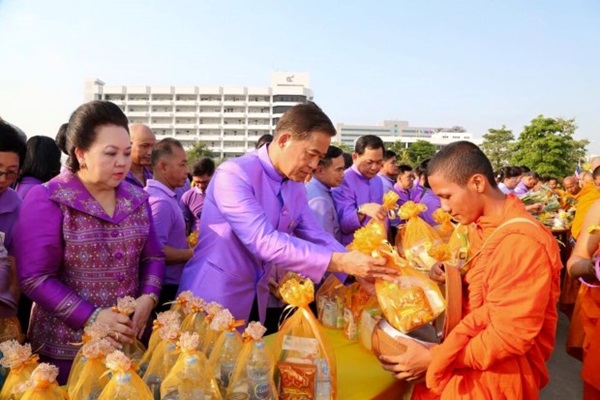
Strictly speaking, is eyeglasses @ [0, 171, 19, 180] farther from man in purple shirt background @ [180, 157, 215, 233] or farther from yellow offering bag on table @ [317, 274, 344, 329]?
man in purple shirt background @ [180, 157, 215, 233]

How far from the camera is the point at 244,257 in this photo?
219cm

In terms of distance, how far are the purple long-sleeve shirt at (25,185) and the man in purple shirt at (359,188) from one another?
2.67m

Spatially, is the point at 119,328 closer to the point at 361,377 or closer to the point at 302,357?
the point at 302,357

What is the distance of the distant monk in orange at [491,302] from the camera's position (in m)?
1.51

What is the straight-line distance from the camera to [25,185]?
3.04 meters

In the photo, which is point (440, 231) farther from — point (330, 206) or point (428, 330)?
point (428, 330)

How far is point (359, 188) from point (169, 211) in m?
2.42

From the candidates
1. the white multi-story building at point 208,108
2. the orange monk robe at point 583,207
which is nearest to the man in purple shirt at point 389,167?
the orange monk robe at point 583,207

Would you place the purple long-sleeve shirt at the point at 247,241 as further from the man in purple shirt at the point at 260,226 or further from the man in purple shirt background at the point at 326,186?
the man in purple shirt background at the point at 326,186

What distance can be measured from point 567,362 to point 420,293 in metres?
3.97

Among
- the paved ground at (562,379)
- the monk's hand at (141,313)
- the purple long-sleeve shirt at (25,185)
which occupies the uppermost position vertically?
the purple long-sleeve shirt at (25,185)

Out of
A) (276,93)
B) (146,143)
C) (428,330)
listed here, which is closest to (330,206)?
(146,143)

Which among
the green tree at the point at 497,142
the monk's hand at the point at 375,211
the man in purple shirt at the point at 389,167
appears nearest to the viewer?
the monk's hand at the point at 375,211

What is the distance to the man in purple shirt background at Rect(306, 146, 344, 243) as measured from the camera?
3.87 meters
